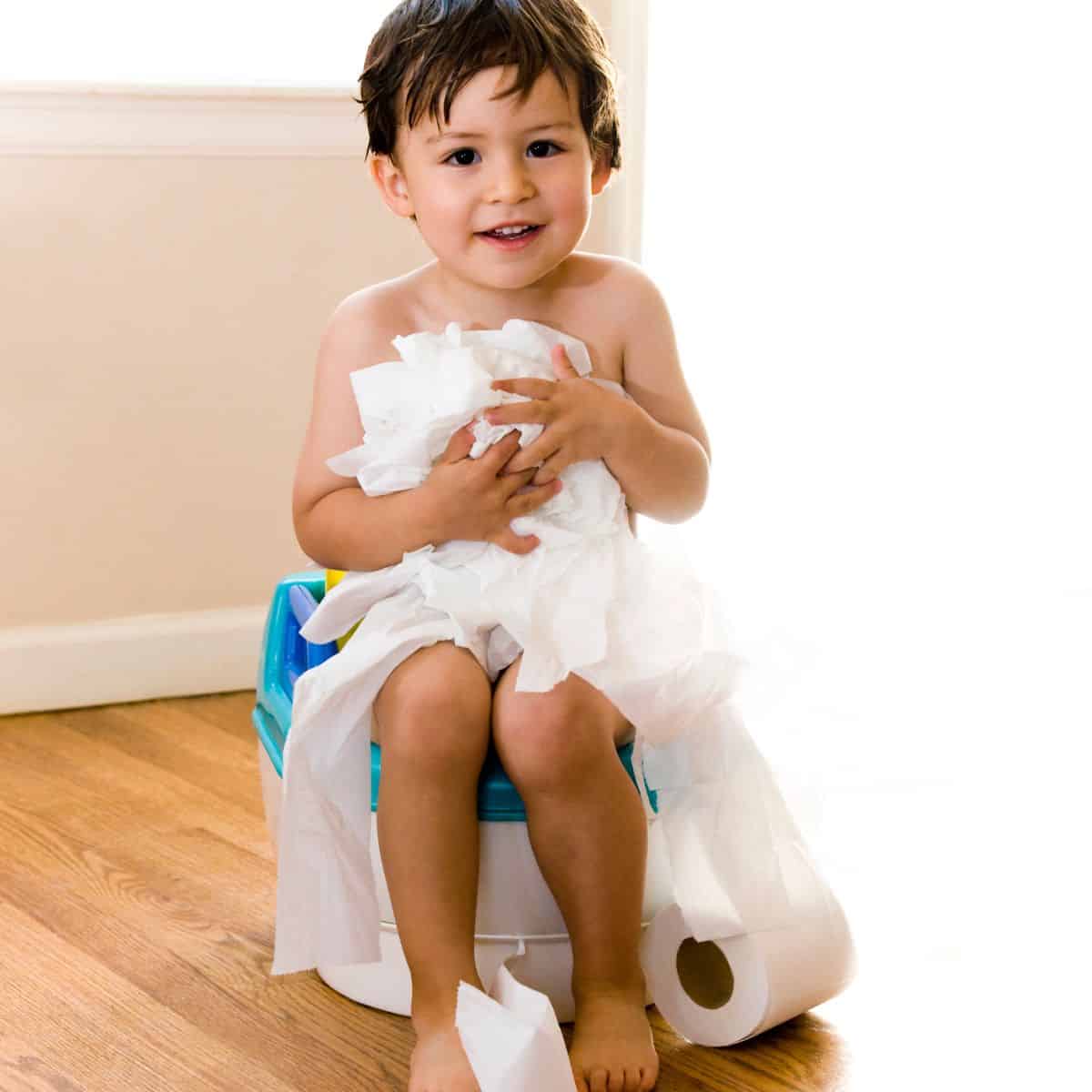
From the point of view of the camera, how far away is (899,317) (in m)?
2.24

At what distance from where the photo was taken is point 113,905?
1334 millimetres

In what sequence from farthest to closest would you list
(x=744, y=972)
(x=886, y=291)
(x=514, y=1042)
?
(x=886, y=291) < (x=744, y=972) < (x=514, y=1042)

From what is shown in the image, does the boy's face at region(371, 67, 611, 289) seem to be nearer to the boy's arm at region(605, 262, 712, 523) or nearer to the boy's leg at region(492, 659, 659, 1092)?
the boy's arm at region(605, 262, 712, 523)

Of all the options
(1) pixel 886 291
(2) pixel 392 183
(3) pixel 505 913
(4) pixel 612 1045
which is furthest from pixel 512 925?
(1) pixel 886 291

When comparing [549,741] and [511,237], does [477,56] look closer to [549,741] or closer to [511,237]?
[511,237]

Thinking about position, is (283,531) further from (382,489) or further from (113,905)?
(382,489)

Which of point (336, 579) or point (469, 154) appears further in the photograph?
point (336, 579)

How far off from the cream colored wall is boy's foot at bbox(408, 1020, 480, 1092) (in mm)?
1014

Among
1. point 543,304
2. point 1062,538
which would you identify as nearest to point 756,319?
point 1062,538

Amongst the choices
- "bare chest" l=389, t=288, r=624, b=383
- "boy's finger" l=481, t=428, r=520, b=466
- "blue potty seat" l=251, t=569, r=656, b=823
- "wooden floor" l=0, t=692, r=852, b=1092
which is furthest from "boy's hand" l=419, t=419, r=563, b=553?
"wooden floor" l=0, t=692, r=852, b=1092

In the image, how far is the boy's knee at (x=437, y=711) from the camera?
104 centimetres

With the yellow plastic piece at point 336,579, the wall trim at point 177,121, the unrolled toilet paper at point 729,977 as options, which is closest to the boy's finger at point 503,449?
the yellow plastic piece at point 336,579

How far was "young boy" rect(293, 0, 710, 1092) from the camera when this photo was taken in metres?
1.04

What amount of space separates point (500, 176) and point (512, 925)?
515 millimetres
